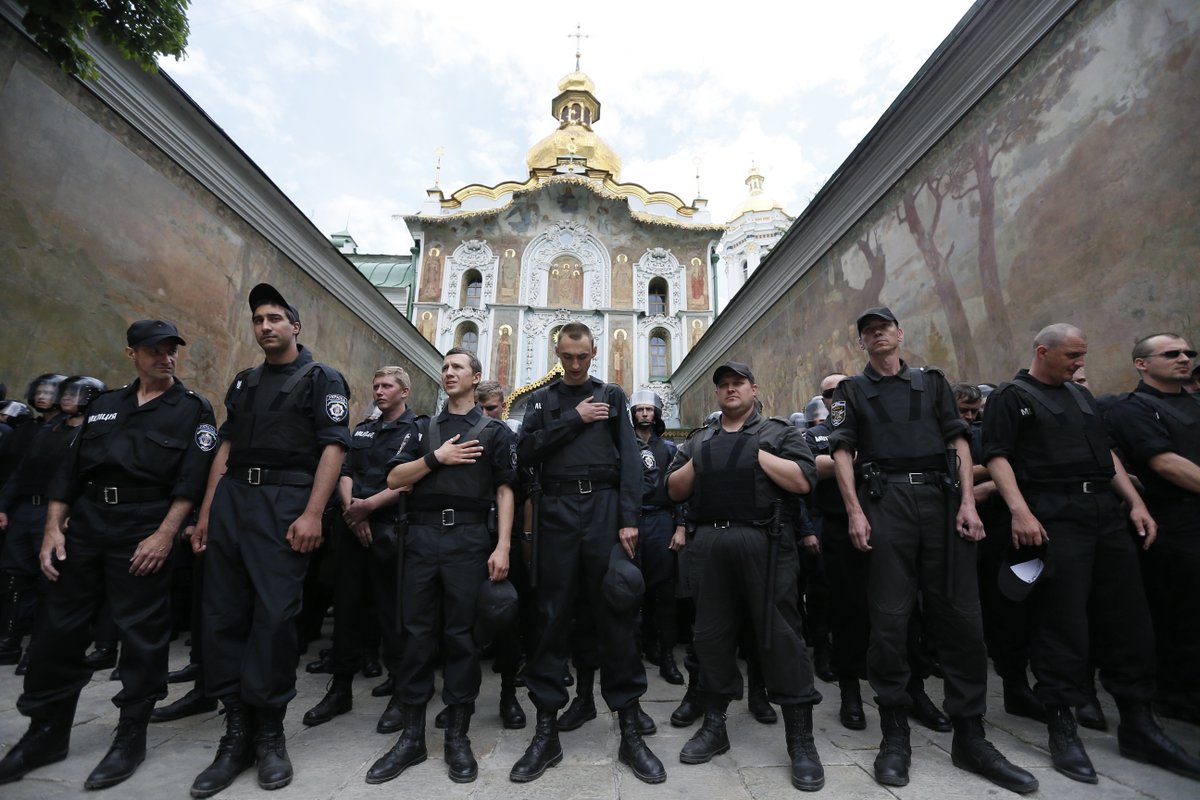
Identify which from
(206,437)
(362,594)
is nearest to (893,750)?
(362,594)

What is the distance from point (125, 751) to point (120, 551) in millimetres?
973

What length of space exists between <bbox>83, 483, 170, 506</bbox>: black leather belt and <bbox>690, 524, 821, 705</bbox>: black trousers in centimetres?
304

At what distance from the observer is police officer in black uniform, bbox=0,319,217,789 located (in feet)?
9.40

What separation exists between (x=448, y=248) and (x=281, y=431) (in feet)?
77.4

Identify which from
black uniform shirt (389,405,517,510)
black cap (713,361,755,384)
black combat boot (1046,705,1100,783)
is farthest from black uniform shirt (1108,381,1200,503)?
black uniform shirt (389,405,517,510)

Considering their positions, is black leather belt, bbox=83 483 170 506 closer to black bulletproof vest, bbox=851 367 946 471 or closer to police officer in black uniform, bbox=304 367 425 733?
police officer in black uniform, bbox=304 367 425 733

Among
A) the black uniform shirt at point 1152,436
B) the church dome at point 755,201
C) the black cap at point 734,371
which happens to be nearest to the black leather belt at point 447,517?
the black cap at point 734,371

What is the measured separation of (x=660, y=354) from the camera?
25484 millimetres

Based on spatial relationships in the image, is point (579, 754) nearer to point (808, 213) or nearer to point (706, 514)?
point (706, 514)

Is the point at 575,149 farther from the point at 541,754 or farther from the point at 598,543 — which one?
the point at 541,754

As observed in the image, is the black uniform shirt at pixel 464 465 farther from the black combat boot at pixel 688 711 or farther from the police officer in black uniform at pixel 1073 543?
the police officer in black uniform at pixel 1073 543

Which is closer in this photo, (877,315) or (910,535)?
(910,535)

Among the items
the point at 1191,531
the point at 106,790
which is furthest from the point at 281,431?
the point at 1191,531

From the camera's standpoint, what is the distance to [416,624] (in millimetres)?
3031
